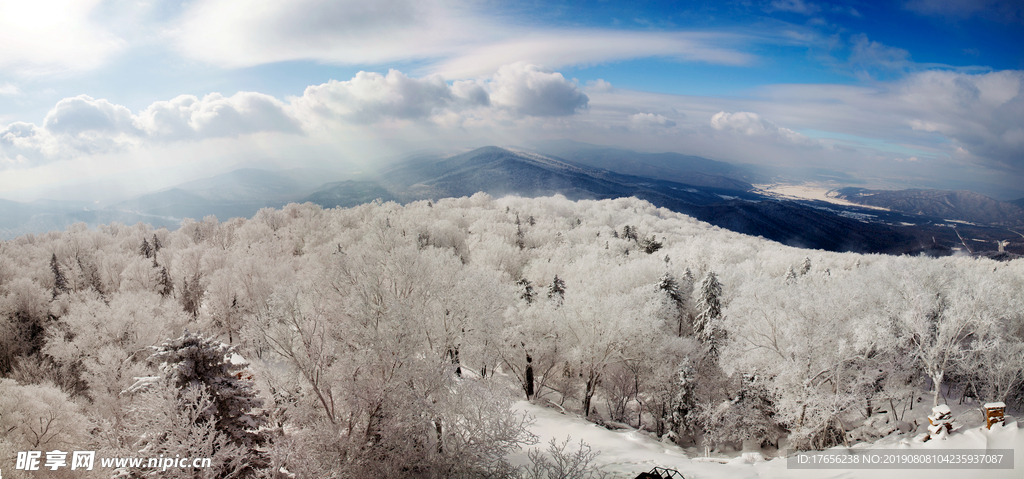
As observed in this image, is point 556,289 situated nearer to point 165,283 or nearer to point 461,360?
point 461,360

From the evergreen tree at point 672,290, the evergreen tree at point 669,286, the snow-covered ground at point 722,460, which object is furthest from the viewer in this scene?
the evergreen tree at point 669,286

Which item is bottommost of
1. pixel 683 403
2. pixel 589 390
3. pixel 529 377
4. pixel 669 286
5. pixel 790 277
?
pixel 529 377

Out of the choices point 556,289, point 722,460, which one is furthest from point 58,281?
point 722,460

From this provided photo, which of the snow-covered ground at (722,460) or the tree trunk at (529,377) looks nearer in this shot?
the snow-covered ground at (722,460)

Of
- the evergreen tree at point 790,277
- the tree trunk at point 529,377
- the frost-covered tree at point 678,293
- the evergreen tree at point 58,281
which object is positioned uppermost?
the evergreen tree at point 790,277

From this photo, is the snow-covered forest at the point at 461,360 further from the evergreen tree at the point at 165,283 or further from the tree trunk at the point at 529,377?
the evergreen tree at the point at 165,283

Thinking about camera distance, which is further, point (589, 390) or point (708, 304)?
point (708, 304)

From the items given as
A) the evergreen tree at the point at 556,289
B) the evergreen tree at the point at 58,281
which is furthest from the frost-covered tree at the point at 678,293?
the evergreen tree at the point at 58,281

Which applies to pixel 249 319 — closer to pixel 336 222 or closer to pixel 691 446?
pixel 691 446

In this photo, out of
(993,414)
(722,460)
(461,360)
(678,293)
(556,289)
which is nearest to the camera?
(993,414)
